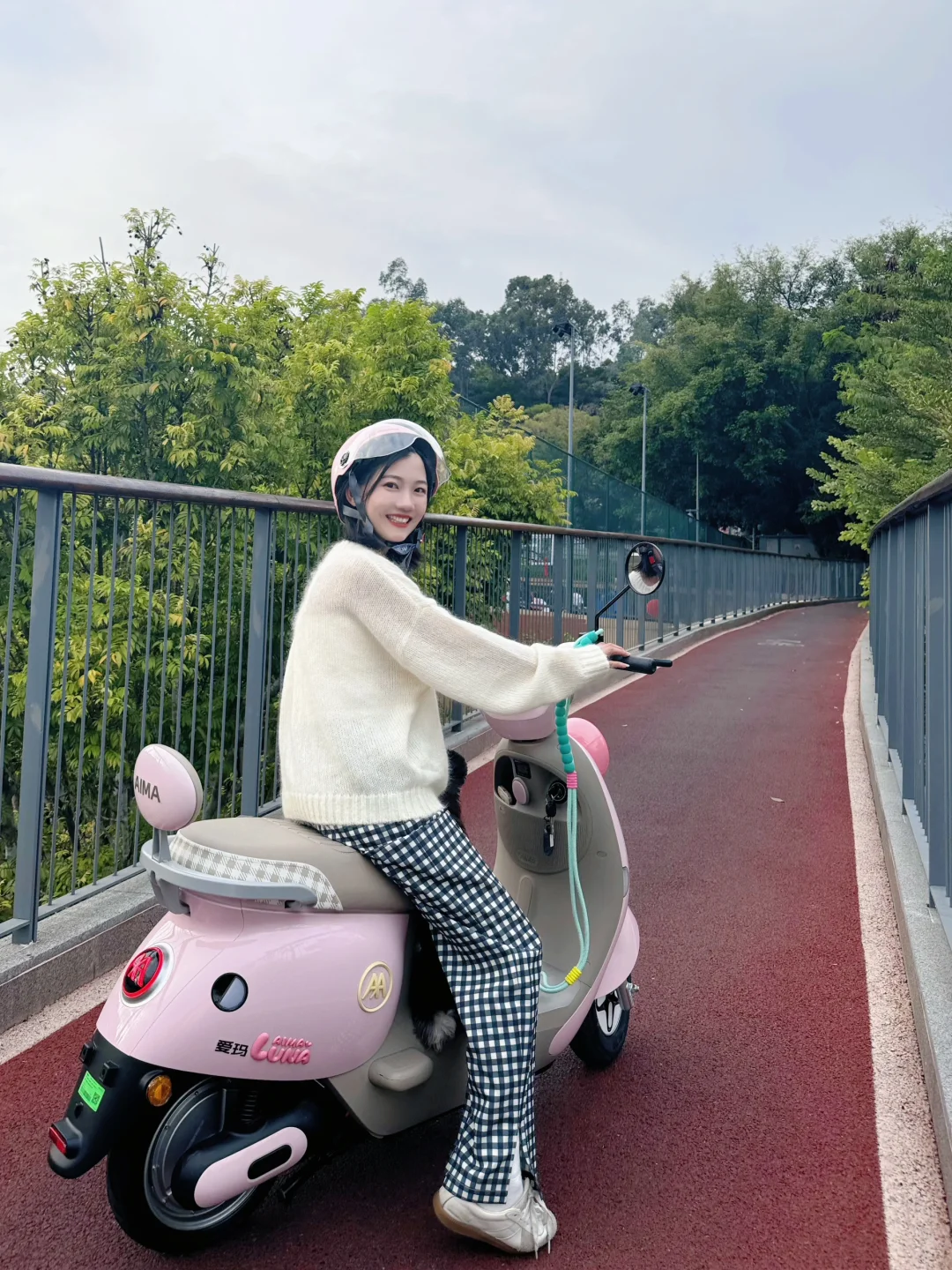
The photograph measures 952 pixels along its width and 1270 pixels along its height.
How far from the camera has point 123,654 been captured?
169 inches

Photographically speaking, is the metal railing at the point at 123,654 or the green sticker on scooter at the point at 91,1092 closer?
the green sticker on scooter at the point at 91,1092

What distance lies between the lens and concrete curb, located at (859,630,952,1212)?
2.81 meters

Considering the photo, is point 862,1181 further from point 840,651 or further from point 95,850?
point 840,651

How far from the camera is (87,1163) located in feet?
6.69

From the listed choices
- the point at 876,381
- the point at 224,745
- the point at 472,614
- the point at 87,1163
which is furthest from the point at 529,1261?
the point at 876,381

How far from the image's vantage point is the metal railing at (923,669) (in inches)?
152

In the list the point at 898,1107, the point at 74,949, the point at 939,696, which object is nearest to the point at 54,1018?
the point at 74,949

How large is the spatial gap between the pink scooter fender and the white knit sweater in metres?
0.24

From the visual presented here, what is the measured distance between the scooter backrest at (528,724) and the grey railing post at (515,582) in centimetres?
568

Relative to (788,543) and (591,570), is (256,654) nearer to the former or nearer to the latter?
(591,570)

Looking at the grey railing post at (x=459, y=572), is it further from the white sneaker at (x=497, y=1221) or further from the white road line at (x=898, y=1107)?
the white sneaker at (x=497, y=1221)

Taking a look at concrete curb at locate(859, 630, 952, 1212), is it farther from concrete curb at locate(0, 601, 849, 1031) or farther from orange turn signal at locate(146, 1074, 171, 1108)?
concrete curb at locate(0, 601, 849, 1031)

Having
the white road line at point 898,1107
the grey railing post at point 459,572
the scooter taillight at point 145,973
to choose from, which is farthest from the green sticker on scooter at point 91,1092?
the grey railing post at point 459,572

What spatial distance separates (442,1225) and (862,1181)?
100cm
